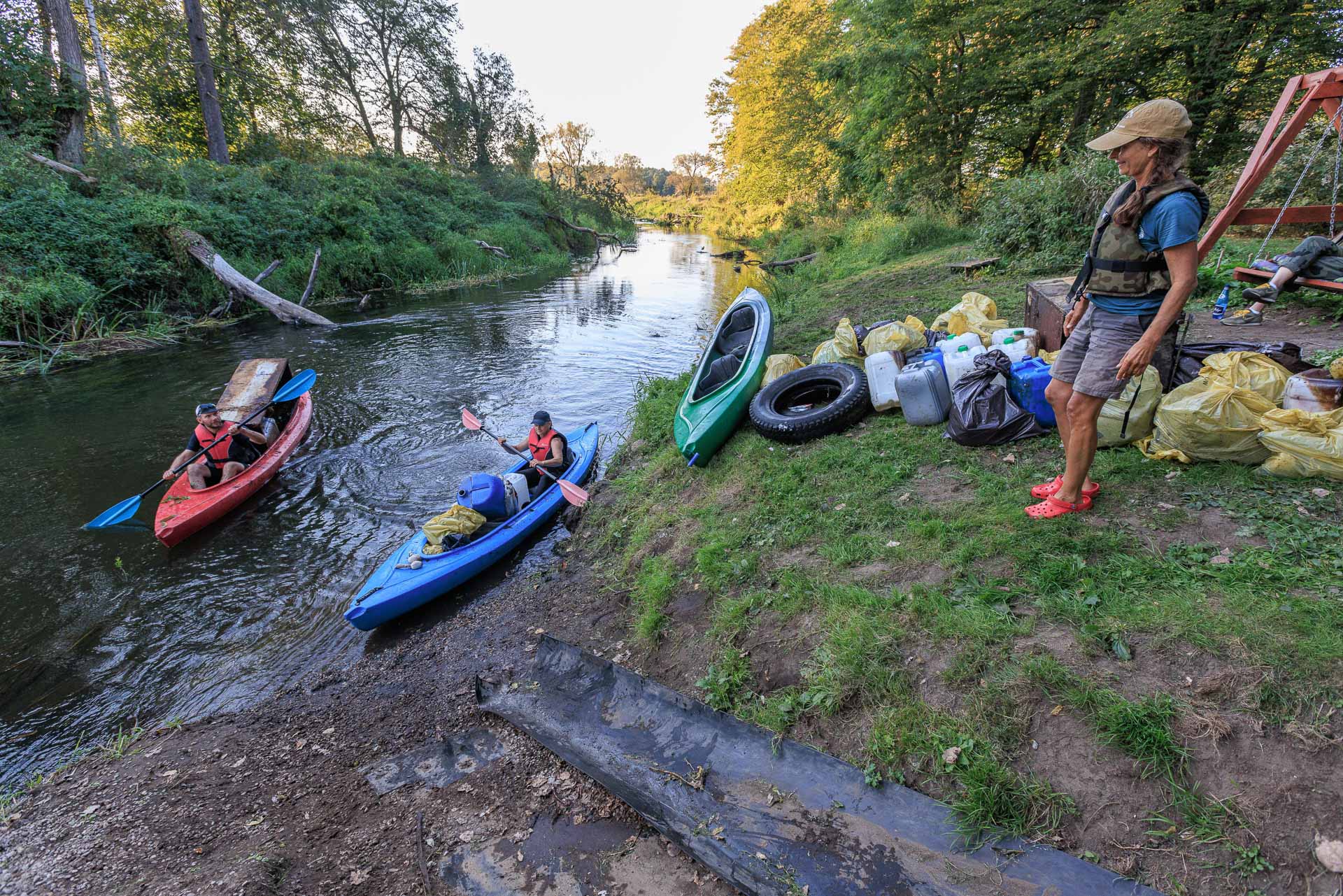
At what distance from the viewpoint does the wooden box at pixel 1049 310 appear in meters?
4.97

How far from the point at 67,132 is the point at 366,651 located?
1899 centimetres

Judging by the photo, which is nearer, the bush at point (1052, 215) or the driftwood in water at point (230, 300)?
the bush at point (1052, 215)

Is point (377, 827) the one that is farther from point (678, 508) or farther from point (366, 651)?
point (678, 508)

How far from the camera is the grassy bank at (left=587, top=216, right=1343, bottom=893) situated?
2.04m

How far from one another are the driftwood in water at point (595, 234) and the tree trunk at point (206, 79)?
591 inches

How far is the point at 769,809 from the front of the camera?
2.46 meters

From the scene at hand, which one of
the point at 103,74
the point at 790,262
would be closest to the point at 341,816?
the point at 790,262

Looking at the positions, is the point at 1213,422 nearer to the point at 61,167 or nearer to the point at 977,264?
the point at 977,264

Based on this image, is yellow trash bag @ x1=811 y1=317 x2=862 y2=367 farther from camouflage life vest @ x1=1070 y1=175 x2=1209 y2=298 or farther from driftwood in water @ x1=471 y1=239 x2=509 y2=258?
driftwood in water @ x1=471 y1=239 x2=509 y2=258

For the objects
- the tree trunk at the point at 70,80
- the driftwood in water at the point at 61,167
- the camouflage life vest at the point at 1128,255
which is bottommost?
Answer: the camouflage life vest at the point at 1128,255

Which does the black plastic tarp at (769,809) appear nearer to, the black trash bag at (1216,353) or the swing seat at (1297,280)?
the black trash bag at (1216,353)

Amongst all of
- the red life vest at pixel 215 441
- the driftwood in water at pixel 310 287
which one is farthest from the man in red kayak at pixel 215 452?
the driftwood in water at pixel 310 287

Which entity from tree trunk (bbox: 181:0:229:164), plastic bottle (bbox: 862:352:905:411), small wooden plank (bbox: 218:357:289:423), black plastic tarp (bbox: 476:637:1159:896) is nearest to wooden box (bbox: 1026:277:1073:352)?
plastic bottle (bbox: 862:352:905:411)

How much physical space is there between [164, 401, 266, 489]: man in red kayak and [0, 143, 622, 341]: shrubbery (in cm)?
758
